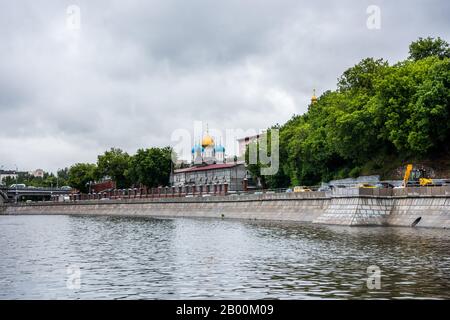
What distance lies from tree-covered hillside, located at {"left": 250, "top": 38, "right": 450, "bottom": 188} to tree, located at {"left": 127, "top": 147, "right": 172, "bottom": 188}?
215 ft

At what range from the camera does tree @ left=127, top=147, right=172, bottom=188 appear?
175250 mm

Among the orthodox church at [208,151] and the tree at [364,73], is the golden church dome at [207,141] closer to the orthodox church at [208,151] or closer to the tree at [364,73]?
the orthodox church at [208,151]

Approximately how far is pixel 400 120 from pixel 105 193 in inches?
4425

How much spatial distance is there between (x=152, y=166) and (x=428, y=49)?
9593cm

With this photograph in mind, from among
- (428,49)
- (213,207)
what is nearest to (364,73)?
(428,49)

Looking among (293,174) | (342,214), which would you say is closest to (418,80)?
(342,214)

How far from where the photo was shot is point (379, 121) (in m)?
81.0

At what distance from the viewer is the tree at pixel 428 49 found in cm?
9350

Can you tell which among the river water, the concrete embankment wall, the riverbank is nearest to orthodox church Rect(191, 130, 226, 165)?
the concrete embankment wall

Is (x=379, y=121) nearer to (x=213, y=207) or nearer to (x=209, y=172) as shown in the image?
(x=213, y=207)

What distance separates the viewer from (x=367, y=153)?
294ft

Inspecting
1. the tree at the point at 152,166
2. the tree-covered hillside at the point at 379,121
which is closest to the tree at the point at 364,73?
the tree-covered hillside at the point at 379,121

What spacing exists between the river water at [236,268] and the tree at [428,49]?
49854 millimetres

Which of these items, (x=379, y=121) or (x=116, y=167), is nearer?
(x=379, y=121)
